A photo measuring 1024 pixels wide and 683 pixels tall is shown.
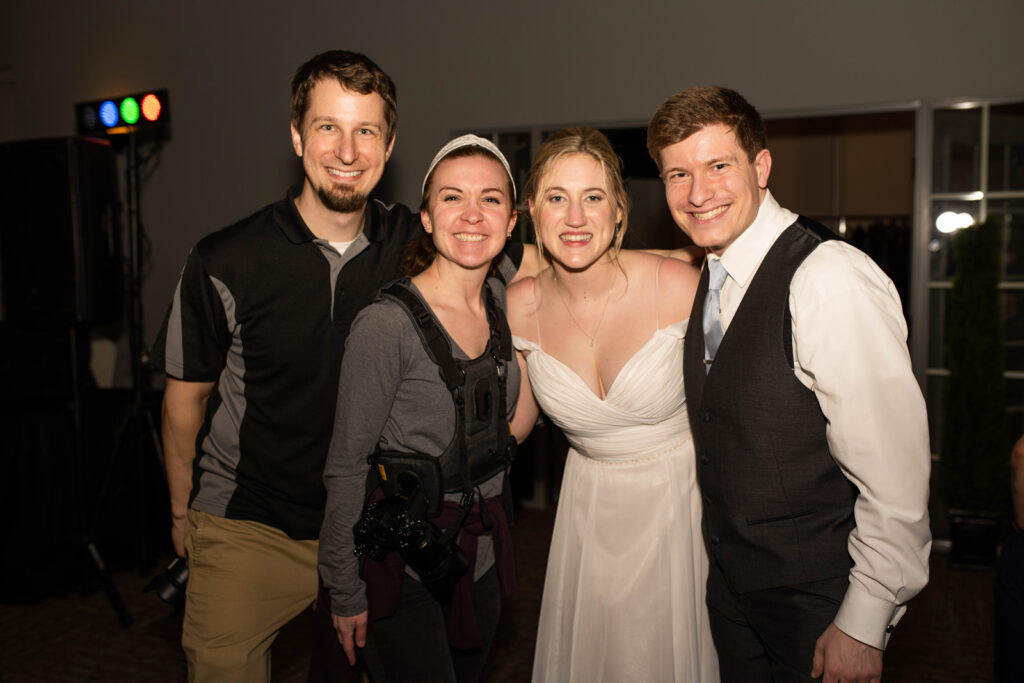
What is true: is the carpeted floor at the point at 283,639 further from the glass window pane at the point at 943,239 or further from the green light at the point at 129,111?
the green light at the point at 129,111

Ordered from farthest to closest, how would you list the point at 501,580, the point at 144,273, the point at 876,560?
the point at 144,273, the point at 501,580, the point at 876,560

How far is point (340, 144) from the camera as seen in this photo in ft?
6.47

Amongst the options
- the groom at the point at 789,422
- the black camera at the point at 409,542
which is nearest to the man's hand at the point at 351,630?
the black camera at the point at 409,542

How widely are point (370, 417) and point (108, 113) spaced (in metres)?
3.54

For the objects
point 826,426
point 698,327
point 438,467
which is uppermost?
point 698,327

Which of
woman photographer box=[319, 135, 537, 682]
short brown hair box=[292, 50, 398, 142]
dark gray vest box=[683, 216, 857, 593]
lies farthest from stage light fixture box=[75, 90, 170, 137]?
dark gray vest box=[683, 216, 857, 593]

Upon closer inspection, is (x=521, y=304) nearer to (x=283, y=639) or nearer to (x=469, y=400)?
(x=469, y=400)

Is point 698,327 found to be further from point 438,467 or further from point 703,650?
point 703,650

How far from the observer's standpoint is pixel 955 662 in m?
3.15

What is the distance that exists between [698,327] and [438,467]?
2.27 feet

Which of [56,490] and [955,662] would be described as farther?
[56,490]

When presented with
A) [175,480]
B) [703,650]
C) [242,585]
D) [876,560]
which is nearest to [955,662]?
[703,650]

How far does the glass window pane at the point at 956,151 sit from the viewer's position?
4.11m

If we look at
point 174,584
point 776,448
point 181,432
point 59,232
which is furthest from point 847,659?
point 59,232
